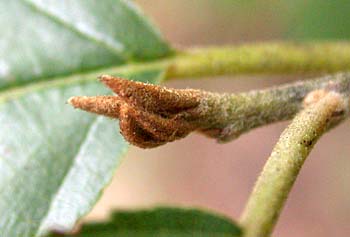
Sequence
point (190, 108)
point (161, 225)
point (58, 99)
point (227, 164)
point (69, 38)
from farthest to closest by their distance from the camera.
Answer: point (227, 164)
point (69, 38)
point (58, 99)
point (161, 225)
point (190, 108)

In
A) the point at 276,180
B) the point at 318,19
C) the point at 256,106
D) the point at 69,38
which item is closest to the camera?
the point at 276,180

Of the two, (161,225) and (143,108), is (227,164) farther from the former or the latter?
(143,108)

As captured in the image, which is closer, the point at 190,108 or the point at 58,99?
the point at 190,108

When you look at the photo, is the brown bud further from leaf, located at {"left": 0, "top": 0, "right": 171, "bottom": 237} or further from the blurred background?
the blurred background

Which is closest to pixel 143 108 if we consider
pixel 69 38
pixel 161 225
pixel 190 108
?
pixel 190 108

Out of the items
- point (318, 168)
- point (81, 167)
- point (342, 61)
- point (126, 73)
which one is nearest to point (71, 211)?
point (81, 167)

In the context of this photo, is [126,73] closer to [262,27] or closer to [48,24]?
[48,24]

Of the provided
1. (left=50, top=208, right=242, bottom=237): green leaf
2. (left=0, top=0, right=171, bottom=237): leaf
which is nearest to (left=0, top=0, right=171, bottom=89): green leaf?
(left=0, top=0, right=171, bottom=237): leaf
